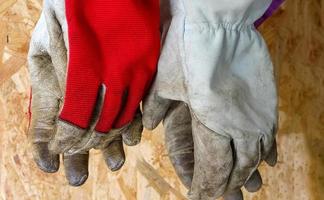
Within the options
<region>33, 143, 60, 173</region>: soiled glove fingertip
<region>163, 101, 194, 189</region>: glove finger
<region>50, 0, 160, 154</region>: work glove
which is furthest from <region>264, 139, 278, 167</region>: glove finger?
<region>33, 143, 60, 173</region>: soiled glove fingertip

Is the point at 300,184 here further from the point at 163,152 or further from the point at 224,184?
the point at 224,184

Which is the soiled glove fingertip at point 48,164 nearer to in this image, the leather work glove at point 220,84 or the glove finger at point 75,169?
the glove finger at point 75,169

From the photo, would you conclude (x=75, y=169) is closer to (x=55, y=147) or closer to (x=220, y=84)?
(x=55, y=147)

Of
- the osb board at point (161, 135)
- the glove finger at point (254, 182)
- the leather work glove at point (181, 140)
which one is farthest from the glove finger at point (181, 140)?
the osb board at point (161, 135)

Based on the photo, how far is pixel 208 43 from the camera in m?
0.80

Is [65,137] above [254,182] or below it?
above

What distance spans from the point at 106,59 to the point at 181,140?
0.61ft

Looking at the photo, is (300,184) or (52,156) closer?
(52,156)

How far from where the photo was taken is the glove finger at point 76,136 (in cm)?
84

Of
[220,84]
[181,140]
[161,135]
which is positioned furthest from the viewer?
[161,135]

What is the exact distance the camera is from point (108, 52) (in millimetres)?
812

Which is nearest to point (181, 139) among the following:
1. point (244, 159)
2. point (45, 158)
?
point (244, 159)

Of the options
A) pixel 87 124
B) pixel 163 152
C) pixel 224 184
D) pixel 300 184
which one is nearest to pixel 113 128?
pixel 87 124

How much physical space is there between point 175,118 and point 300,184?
572mm
